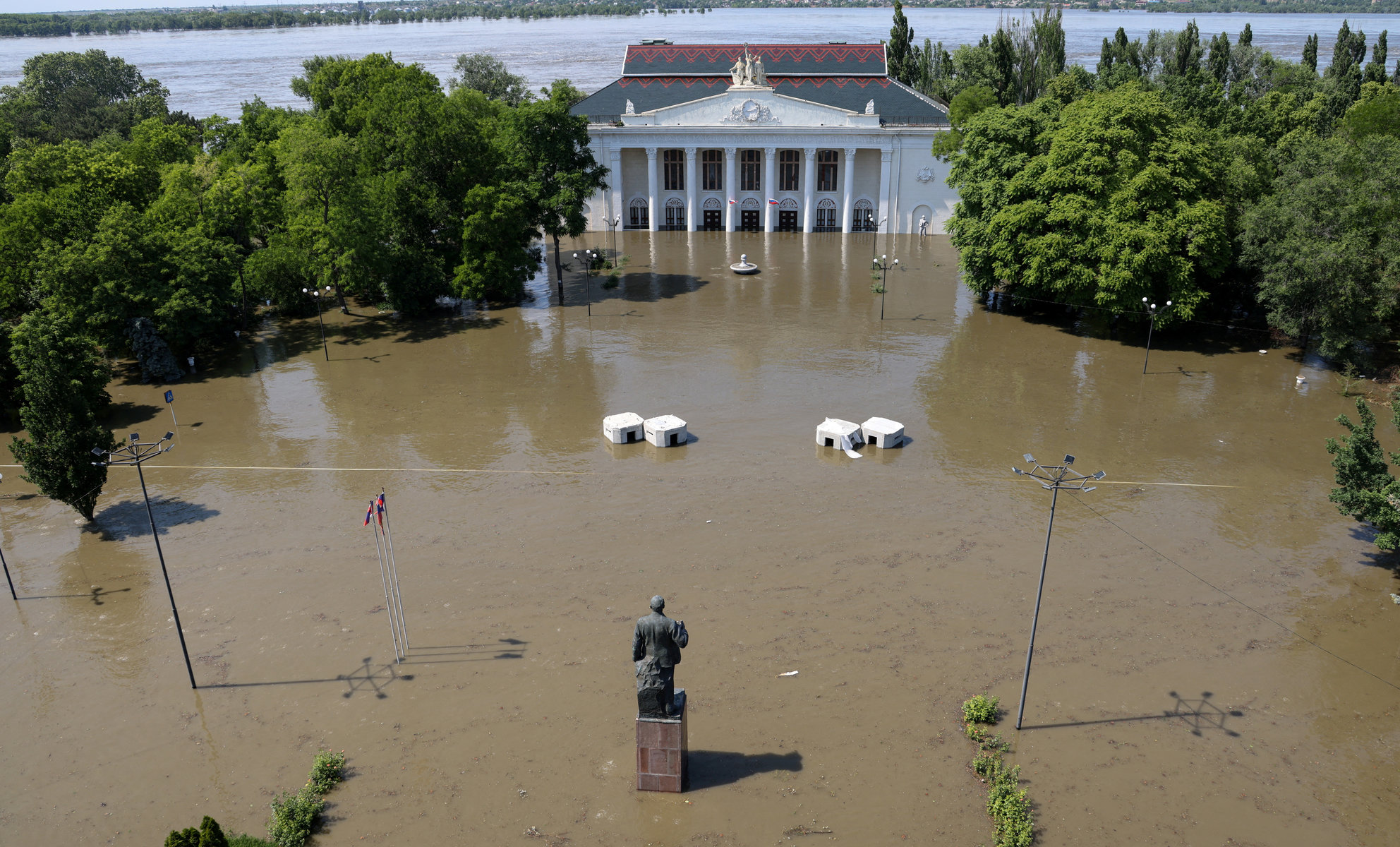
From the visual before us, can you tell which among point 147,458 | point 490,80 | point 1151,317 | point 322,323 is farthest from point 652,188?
point 147,458

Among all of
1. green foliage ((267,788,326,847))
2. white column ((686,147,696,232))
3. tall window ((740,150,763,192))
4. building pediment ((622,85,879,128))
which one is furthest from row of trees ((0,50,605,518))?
green foliage ((267,788,326,847))

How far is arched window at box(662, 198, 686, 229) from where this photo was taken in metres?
73.1

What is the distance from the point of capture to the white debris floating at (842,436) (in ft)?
106

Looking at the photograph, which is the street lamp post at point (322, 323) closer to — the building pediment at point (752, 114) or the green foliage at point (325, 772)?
the green foliage at point (325, 772)

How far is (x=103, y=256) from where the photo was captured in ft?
126

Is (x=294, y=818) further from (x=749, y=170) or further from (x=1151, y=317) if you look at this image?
(x=749, y=170)

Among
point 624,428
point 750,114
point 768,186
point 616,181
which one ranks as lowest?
point 624,428

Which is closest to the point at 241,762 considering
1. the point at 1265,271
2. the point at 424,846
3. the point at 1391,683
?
the point at 424,846

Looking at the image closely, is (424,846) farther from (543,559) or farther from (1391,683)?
(1391,683)

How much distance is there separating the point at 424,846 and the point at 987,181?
141 feet

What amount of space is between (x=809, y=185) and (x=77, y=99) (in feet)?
212

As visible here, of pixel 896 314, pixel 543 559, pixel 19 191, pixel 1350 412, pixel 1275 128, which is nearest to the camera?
pixel 543 559

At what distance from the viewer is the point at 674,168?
7244 centimetres

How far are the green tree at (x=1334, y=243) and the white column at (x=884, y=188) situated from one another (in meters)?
31.8
